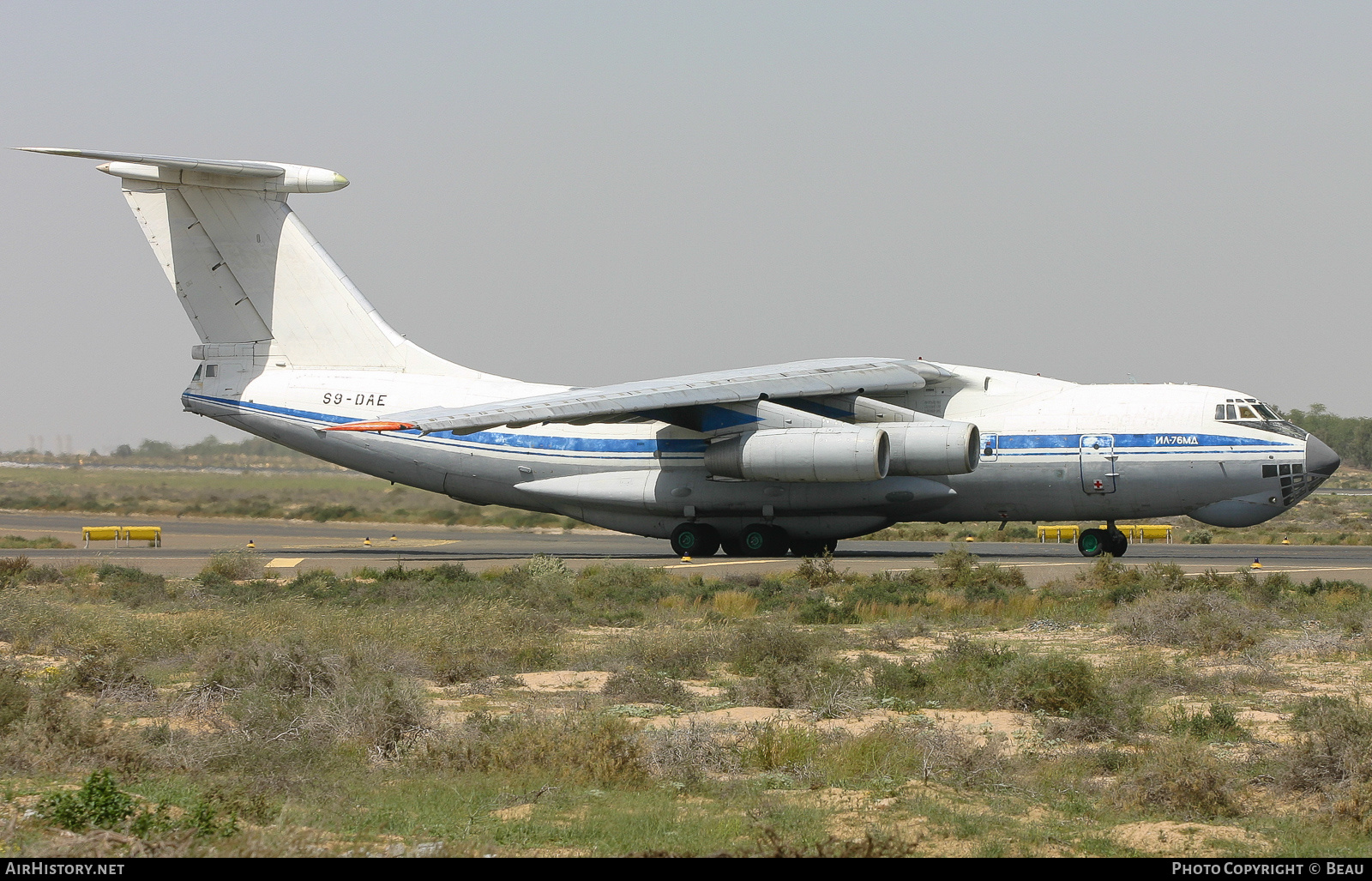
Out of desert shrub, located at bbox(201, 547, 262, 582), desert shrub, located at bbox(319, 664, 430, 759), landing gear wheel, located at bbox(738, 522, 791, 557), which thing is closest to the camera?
desert shrub, located at bbox(319, 664, 430, 759)

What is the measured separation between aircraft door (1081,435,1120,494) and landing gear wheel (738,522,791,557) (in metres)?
4.98

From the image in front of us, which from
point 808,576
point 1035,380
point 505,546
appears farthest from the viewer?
point 505,546

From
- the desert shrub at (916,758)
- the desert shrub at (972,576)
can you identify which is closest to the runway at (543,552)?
the desert shrub at (972,576)

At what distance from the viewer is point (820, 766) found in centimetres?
673

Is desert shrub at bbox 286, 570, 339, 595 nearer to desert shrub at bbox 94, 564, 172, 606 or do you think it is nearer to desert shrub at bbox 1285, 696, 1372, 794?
desert shrub at bbox 94, 564, 172, 606

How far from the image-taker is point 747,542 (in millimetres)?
21406

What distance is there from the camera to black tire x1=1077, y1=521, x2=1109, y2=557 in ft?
67.6

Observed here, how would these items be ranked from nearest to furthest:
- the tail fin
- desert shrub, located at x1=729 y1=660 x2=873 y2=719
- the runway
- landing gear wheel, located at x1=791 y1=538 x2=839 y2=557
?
desert shrub, located at x1=729 y1=660 x2=873 y2=719 < the runway < landing gear wheel, located at x1=791 y1=538 x2=839 y2=557 < the tail fin

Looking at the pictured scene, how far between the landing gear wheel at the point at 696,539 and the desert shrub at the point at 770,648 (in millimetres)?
10994

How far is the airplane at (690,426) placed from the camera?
18.8 meters

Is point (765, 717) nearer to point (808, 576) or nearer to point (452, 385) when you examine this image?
point (808, 576)

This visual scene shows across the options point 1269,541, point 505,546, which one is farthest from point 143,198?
point 1269,541

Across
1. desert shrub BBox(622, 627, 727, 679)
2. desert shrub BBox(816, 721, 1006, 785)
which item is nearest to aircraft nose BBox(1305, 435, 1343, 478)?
desert shrub BBox(622, 627, 727, 679)

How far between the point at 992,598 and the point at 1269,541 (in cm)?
1735
